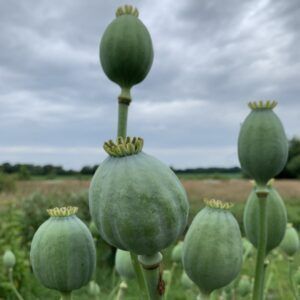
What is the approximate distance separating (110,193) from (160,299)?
0.14 m

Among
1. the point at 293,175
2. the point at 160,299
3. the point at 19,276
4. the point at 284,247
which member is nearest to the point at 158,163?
the point at 160,299

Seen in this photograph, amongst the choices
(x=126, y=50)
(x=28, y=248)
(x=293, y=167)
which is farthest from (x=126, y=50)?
(x=293, y=167)

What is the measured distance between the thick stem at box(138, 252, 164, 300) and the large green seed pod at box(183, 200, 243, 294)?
0.36 feet

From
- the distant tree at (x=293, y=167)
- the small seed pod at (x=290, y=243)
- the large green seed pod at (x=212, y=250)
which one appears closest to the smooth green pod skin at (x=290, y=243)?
the small seed pod at (x=290, y=243)

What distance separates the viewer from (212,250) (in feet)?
2.09

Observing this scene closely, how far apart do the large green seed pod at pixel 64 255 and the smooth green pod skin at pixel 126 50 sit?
23 centimetres

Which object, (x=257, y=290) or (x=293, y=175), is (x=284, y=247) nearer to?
(x=257, y=290)

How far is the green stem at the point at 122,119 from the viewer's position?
63 cm

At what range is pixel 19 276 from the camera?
335cm

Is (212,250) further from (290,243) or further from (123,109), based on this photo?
(290,243)

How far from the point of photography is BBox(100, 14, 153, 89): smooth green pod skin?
710 mm

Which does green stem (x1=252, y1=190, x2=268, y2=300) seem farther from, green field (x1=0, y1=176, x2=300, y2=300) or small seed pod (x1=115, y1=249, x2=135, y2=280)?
green field (x1=0, y1=176, x2=300, y2=300)

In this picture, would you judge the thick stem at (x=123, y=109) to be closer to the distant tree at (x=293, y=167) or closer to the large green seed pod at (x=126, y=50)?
the large green seed pod at (x=126, y=50)

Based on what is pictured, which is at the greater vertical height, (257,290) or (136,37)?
(136,37)
